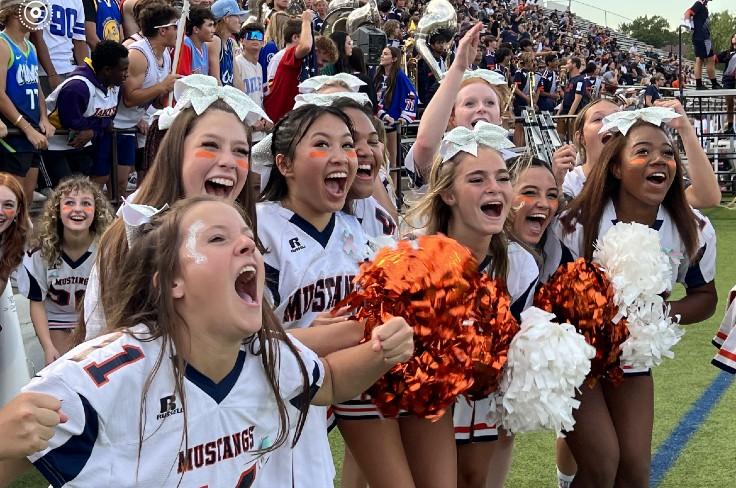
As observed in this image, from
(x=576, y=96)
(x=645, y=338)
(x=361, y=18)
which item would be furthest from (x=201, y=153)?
(x=576, y=96)

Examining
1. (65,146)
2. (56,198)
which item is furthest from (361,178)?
(65,146)

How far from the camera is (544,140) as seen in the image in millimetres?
6625

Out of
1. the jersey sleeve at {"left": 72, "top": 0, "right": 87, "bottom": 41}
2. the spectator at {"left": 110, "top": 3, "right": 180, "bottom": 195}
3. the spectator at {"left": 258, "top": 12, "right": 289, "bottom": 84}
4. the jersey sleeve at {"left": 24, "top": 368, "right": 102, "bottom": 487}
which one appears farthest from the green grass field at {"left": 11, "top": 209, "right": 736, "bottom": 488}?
Answer: the spectator at {"left": 258, "top": 12, "right": 289, "bottom": 84}

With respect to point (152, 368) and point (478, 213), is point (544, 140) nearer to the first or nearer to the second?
point (478, 213)

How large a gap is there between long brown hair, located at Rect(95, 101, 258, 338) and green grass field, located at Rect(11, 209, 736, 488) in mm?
1941

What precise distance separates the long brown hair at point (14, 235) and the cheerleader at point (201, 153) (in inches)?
67.8

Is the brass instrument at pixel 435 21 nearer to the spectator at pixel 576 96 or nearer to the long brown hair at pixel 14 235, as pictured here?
the long brown hair at pixel 14 235

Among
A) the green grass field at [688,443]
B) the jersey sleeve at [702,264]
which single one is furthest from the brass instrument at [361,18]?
the jersey sleeve at [702,264]

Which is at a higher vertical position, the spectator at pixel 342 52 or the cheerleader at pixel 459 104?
the cheerleader at pixel 459 104

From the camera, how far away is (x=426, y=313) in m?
2.67

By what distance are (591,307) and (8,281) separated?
2536mm

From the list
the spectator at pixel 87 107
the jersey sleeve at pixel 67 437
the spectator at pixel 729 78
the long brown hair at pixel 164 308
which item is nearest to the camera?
the jersey sleeve at pixel 67 437

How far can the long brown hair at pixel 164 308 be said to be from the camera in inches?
86.4

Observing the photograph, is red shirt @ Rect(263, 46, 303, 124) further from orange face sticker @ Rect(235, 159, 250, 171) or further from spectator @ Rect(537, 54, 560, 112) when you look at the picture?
spectator @ Rect(537, 54, 560, 112)
